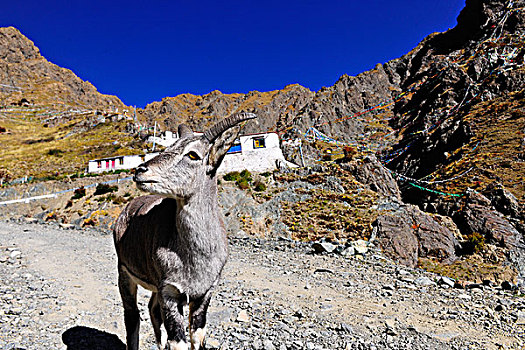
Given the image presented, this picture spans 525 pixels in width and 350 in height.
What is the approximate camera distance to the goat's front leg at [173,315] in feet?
10.5

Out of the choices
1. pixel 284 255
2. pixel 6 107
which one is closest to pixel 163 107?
pixel 6 107

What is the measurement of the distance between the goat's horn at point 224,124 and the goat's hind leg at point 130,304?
2.72 m

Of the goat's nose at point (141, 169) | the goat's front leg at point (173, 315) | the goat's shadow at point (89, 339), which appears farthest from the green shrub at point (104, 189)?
the goat's nose at point (141, 169)

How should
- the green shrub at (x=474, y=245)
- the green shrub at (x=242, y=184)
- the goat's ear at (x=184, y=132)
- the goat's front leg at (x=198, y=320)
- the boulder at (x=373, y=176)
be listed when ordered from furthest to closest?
the boulder at (x=373, y=176)
the green shrub at (x=242, y=184)
the green shrub at (x=474, y=245)
the goat's ear at (x=184, y=132)
the goat's front leg at (x=198, y=320)

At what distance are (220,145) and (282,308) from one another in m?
5.79

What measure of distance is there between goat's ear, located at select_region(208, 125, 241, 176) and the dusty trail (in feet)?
13.1

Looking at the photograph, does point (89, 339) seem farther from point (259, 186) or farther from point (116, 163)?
point (116, 163)

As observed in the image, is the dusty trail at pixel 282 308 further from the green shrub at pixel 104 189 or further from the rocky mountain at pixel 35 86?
the rocky mountain at pixel 35 86

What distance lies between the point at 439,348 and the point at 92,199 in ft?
108

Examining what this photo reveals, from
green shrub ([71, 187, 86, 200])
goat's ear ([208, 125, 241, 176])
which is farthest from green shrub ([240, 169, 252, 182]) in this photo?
goat's ear ([208, 125, 241, 176])

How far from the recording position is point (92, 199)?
30.8 m

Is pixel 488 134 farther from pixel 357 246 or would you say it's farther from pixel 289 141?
pixel 357 246

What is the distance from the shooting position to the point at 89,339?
5.57m

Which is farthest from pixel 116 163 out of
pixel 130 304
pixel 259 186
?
pixel 130 304
